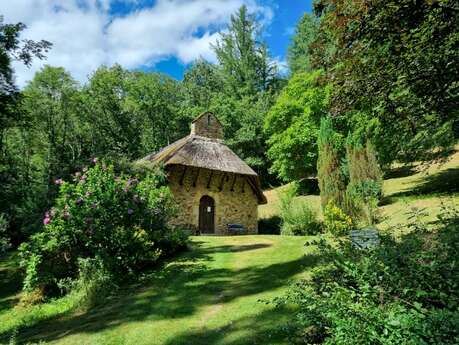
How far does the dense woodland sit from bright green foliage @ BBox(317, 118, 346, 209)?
0.06 meters

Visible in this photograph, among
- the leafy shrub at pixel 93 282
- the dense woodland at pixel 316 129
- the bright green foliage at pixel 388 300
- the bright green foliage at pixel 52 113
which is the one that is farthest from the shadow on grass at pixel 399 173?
the bright green foliage at pixel 52 113

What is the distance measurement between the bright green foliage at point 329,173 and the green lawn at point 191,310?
5.97m

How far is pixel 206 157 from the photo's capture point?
55.9ft

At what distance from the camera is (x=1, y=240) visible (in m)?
12.5

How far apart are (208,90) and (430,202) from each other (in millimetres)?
27834

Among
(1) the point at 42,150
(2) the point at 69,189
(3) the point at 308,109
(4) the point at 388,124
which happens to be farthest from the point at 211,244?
(1) the point at 42,150

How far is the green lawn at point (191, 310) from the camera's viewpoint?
4.46 metres

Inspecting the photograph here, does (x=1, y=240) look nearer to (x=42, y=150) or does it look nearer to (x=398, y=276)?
(x=398, y=276)

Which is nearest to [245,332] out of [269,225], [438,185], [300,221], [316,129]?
[300,221]

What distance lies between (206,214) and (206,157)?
2.75 m

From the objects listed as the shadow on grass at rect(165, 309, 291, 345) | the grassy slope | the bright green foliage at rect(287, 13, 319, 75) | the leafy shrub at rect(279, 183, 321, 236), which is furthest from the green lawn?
the bright green foliage at rect(287, 13, 319, 75)

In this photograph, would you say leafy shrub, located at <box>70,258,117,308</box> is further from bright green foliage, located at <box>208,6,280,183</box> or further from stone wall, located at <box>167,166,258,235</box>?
bright green foliage, located at <box>208,6,280,183</box>

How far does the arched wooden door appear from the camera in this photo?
55.6 ft

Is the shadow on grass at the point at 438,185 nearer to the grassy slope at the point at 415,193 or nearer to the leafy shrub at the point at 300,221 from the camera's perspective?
the grassy slope at the point at 415,193
